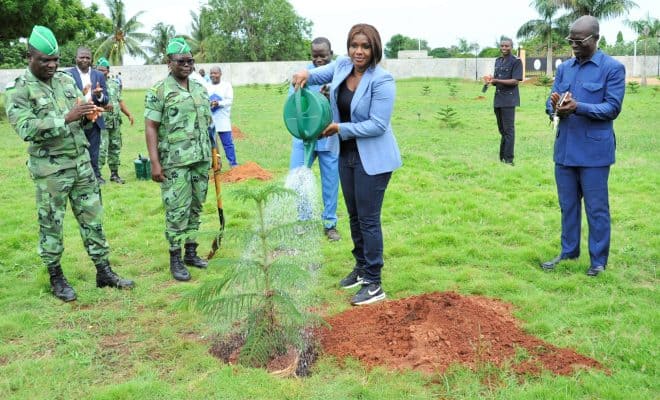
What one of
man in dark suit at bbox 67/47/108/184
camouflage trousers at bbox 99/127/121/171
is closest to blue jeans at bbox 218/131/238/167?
camouflage trousers at bbox 99/127/121/171

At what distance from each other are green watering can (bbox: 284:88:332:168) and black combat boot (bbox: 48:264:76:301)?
2314 millimetres

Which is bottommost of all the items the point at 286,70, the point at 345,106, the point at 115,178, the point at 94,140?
the point at 115,178

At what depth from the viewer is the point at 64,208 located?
4.95m

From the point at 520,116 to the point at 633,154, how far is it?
7.13m

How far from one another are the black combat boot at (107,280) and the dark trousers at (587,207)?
3.78 m

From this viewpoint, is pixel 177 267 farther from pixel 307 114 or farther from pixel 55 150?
pixel 307 114

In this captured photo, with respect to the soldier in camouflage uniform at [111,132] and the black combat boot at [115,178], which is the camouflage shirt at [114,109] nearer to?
Answer: the soldier in camouflage uniform at [111,132]

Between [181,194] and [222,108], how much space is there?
506 cm

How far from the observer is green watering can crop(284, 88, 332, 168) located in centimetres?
420

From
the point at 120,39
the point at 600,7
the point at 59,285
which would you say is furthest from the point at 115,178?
the point at 120,39

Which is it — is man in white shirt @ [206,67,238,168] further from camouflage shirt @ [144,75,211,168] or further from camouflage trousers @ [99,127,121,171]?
camouflage shirt @ [144,75,211,168]

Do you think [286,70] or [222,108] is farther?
[286,70]

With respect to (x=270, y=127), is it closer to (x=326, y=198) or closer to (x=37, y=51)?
(x=326, y=198)

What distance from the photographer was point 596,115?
493 centimetres
